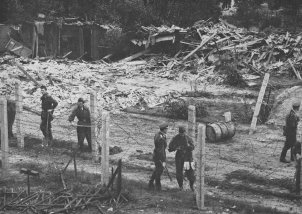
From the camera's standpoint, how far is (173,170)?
13562 mm

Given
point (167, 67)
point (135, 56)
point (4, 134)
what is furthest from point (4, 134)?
point (135, 56)

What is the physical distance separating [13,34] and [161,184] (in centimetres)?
1983

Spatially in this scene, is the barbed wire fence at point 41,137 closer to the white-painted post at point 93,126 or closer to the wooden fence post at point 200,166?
the white-painted post at point 93,126

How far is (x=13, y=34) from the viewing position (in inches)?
A: 1172

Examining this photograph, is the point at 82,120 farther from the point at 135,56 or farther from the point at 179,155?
the point at 135,56

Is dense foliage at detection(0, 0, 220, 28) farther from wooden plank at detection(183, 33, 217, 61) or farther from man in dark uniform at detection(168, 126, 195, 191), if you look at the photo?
A: man in dark uniform at detection(168, 126, 195, 191)

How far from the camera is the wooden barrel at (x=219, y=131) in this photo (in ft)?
53.2

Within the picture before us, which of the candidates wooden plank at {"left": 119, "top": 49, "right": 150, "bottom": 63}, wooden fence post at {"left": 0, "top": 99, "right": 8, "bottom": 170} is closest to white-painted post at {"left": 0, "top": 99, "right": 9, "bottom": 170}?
wooden fence post at {"left": 0, "top": 99, "right": 8, "bottom": 170}

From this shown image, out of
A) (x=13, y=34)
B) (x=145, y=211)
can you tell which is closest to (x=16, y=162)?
(x=145, y=211)

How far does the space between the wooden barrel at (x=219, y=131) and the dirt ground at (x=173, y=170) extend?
183 millimetres

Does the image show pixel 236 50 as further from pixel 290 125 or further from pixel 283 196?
pixel 283 196

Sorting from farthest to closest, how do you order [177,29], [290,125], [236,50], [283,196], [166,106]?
[177,29], [236,50], [166,106], [290,125], [283,196]

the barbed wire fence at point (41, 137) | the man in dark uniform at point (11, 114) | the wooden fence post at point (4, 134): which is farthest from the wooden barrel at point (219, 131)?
the wooden fence post at point (4, 134)

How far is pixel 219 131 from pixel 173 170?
3138 mm
